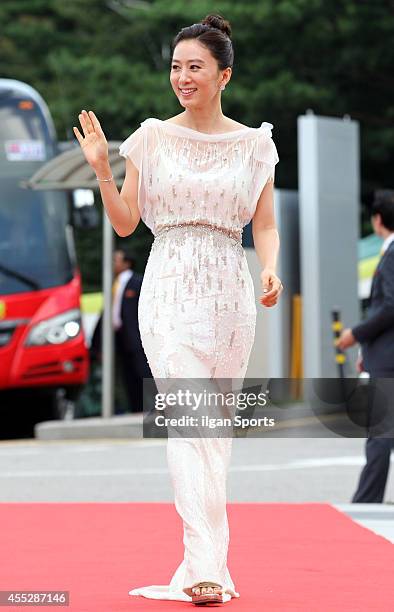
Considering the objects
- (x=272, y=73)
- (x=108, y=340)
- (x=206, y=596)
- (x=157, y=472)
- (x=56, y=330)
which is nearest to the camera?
(x=206, y=596)

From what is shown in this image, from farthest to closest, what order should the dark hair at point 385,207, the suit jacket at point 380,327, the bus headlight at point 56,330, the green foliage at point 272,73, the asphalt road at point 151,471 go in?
1. the green foliage at point 272,73
2. the bus headlight at point 56,330
3. the asphalt road at point 151,471
4. the dark hair at point 385,207
5. the suit jacket at point 380,327

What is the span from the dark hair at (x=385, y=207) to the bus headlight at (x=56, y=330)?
7.94 meters

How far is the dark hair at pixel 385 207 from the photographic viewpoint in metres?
10.0

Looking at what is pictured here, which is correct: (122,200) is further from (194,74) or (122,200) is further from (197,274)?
(194,74)

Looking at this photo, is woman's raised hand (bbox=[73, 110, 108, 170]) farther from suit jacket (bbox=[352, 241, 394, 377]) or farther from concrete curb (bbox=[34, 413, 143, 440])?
concrete curb (bbox=[34, 413, 143, 440])

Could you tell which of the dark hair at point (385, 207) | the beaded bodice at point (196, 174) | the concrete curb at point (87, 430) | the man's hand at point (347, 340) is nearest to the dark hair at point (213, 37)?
the beaded bodice at point (196, 174)

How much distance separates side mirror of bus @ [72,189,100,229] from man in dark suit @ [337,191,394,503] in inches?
349

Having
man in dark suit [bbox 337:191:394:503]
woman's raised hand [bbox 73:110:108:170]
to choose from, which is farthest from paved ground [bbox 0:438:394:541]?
woman's raised hand [bbox 73:110:108:170]

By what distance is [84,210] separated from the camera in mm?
18453

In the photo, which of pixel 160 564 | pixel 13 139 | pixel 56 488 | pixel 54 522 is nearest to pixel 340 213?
pixel 13 139

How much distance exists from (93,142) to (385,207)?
429 centimetres

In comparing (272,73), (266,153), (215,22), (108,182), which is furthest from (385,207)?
(272,73)

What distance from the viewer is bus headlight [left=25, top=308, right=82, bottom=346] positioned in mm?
17625

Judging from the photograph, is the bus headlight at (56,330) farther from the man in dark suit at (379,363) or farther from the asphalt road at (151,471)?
the man in dark suit at (379,363)
